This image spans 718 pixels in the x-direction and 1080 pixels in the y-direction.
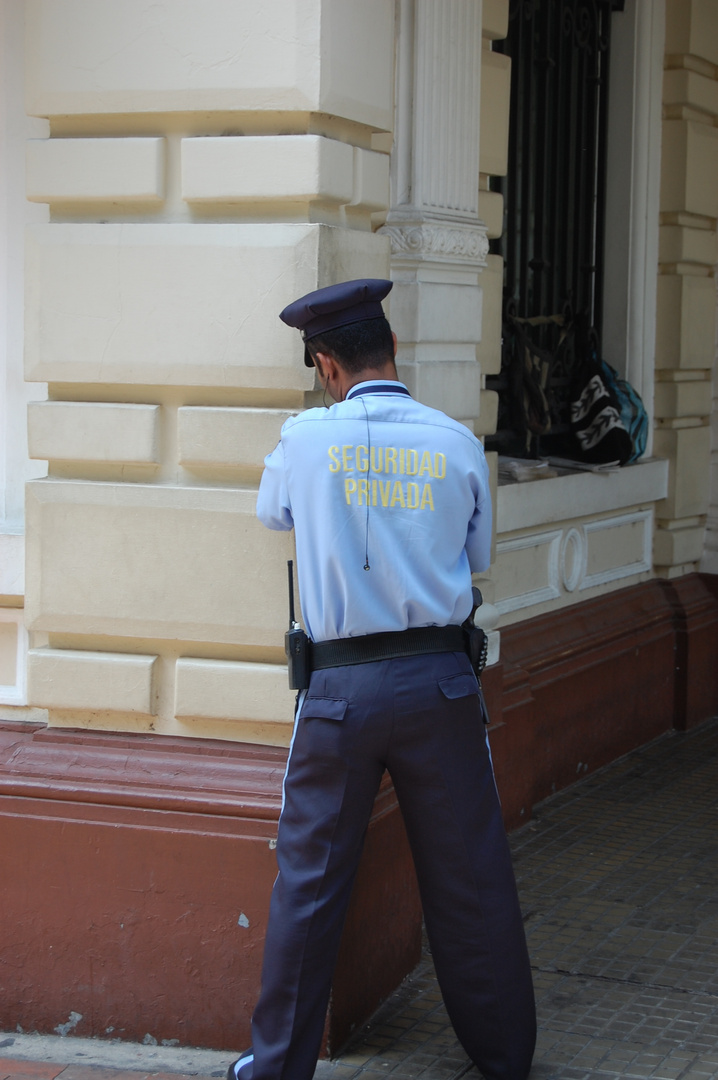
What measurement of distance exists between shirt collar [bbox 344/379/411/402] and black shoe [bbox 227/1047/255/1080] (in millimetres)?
1628

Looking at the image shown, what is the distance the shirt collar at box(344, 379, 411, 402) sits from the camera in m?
3.40

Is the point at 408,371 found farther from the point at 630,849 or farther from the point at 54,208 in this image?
the point at 630,849

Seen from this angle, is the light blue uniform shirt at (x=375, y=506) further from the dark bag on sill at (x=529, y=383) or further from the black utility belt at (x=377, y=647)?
the dark bag on sill at (x=529, y=383)

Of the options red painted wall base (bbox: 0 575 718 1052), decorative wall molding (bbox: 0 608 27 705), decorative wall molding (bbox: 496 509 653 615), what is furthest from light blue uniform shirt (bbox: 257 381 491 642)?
decorative wall molding (bbox: 496 509 653 615)

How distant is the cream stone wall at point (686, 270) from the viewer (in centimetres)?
709

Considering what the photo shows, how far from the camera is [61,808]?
3.92 metres

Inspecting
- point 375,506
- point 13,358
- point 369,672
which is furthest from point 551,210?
point 369,672

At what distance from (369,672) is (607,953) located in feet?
5.70

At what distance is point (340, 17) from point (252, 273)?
71 centimetres

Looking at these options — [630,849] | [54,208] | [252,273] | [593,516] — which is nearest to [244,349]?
[252,273]

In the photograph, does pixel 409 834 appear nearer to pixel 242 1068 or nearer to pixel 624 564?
pixel 242 1068

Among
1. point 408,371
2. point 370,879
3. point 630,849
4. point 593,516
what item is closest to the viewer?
point 370,879

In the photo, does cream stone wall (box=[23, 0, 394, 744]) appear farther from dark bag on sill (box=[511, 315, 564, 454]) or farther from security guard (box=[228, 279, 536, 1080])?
dark bag on sill (box=[511, 315, 564, 454])

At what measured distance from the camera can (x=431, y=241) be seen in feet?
15.1
